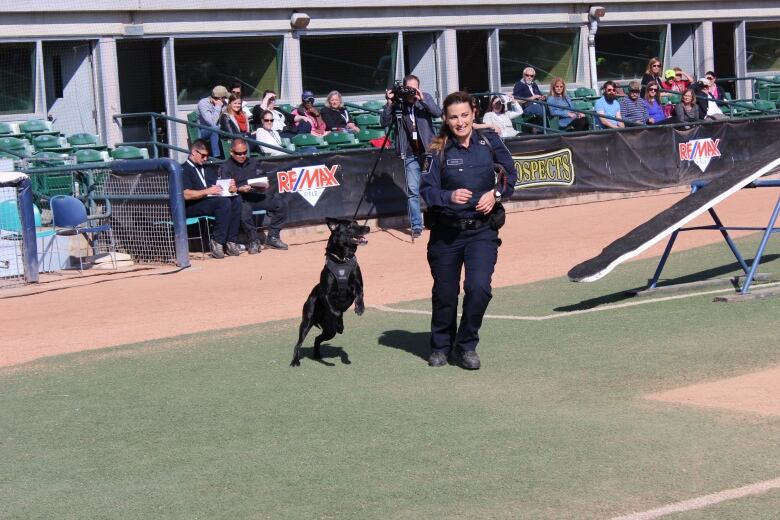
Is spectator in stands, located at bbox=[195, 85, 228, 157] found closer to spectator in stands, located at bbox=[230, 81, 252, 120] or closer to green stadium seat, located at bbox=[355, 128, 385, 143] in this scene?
spectator in stands, located at bbox=[230, 81, 252, 120]

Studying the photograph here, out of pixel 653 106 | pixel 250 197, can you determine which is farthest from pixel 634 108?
pixel 250 197

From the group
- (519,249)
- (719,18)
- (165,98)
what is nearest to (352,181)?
(519,249)

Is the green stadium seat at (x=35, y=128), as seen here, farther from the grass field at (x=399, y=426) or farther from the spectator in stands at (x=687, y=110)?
the spectator in stands at (x=687, y=110)

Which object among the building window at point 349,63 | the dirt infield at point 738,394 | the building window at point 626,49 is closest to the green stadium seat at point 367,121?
the building window at point 349,63

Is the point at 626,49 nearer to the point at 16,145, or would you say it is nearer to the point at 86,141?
the point at 86,141

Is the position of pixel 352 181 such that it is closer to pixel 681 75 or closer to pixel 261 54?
pixel 261 54

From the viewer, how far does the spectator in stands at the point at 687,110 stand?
23438mm

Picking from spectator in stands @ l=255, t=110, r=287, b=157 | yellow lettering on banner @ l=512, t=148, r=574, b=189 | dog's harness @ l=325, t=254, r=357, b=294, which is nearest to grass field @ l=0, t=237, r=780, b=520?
dog's harness @ l=325, t=254, r=357, b=294

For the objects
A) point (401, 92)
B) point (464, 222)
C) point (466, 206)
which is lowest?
point (464, 222)

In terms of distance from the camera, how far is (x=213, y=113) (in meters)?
20.4

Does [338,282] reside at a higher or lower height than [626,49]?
lower

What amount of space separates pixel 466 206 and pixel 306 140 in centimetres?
1267

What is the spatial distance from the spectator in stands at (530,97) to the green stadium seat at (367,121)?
9.36 ft

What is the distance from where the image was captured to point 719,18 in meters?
31.9
